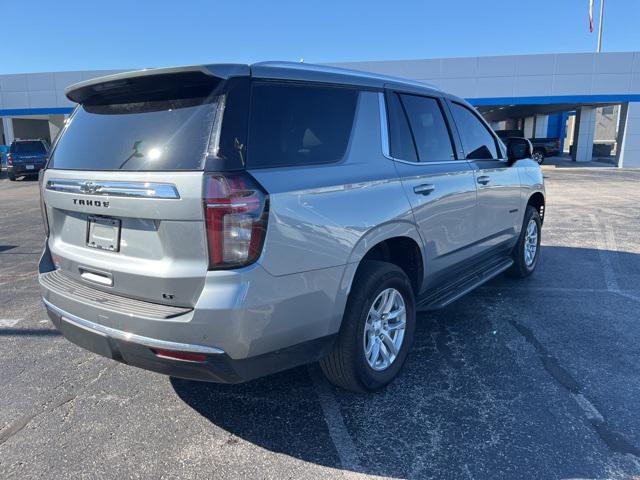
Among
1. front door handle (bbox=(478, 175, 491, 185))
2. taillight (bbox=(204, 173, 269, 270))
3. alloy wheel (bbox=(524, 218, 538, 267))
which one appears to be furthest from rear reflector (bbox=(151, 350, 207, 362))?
alloy wheel (bbox=(524, 218, 538, 267))

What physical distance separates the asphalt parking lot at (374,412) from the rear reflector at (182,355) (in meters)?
0.63

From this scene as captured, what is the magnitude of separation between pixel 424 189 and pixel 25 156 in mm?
23869

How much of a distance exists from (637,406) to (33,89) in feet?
118

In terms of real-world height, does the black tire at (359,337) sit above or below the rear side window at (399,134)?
below

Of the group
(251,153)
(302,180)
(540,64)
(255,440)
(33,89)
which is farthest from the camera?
(33,89)

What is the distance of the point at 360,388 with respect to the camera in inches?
125

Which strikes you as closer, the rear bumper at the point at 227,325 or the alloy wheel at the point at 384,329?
the rear bumper at the point at 227,325

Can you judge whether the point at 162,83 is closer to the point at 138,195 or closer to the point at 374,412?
the point at 138,195

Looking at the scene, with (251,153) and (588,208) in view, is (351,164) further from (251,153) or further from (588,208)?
(588,208)

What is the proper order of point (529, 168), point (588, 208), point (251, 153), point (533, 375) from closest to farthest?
point (251, 153) → point (533, 375) → point (529, 168) → point (588, 208)

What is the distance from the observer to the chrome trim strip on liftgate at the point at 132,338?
2.40 m

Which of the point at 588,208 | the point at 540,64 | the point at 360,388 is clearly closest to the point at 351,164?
the point at 360,388

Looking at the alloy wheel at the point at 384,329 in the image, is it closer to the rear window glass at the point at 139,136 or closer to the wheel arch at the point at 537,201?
the rear window glass at the point at 139,136

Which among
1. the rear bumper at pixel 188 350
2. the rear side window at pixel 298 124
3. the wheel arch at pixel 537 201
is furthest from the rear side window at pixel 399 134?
the wheel arch at pixel 537 201
